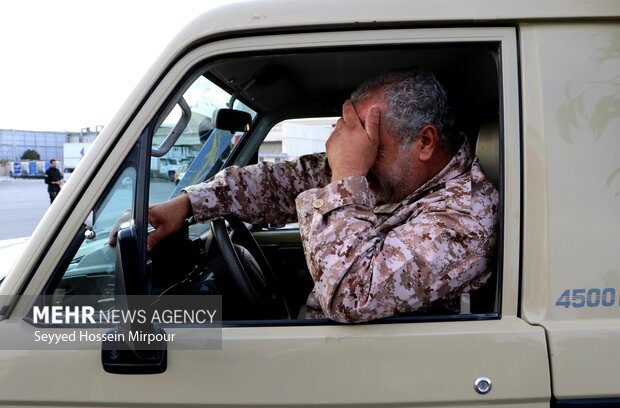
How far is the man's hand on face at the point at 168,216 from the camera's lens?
1.85 meters

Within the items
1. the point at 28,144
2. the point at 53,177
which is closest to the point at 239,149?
the point at 53,177

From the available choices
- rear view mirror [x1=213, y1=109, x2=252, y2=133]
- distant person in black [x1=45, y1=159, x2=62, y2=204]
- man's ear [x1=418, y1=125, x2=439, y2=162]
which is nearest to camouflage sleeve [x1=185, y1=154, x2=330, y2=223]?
rear view mirror [x1=213, y1=109, x2=252, y2=133]

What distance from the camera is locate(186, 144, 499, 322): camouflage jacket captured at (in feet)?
4.17

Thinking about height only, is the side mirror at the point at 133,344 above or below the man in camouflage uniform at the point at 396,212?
below

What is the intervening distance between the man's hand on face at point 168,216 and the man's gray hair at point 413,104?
0.78 m

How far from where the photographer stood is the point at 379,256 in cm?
130

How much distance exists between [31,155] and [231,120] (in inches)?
2386

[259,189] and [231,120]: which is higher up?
[231,120]

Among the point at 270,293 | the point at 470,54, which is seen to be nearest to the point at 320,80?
the point at 470,54

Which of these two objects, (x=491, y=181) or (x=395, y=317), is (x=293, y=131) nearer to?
(x=491, y=181)

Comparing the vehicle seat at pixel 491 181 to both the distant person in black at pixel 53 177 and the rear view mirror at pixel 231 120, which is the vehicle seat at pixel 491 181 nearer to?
the rear view mirror at pixel 231 120

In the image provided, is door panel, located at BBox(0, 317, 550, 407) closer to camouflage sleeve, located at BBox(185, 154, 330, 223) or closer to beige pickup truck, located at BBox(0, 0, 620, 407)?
beige pickup truck, located at BBox(0, 0, 620, 407)

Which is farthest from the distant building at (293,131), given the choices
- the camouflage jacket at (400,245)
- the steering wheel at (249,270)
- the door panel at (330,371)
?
the door panel at (330,371)

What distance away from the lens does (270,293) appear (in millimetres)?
1840
